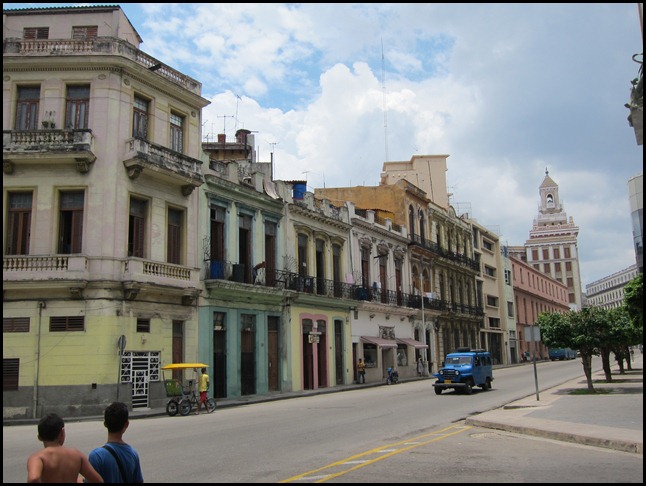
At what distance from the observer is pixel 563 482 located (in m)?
8.44

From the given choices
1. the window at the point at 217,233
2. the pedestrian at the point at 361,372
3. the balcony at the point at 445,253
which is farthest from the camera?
the balcony at the point at 445,253

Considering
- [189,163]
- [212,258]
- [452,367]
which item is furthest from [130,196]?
[452,367]

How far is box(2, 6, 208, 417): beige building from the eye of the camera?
70.9ft

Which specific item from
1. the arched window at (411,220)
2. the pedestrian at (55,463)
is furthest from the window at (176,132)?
the arched window at (411,220)

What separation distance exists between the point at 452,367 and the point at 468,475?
17.5m

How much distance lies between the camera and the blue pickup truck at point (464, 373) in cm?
2561

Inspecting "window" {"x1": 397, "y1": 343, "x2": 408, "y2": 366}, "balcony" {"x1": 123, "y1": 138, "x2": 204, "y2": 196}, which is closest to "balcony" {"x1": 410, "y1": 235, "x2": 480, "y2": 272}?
"window" {"x1": 397, "y1": 343, "x2": 408, "y2": 366}

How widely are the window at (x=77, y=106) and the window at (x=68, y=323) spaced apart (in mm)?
7285

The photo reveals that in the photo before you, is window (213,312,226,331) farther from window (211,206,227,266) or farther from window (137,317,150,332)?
window (137,317,150,332)

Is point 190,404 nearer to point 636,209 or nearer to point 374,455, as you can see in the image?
point 374,455

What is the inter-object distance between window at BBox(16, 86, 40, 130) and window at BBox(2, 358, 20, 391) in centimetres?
868

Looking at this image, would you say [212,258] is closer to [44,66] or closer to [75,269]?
[75,269]

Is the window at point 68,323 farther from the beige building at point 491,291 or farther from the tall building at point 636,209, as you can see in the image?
the beige building at point 491,291

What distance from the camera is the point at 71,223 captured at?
22984 mm
